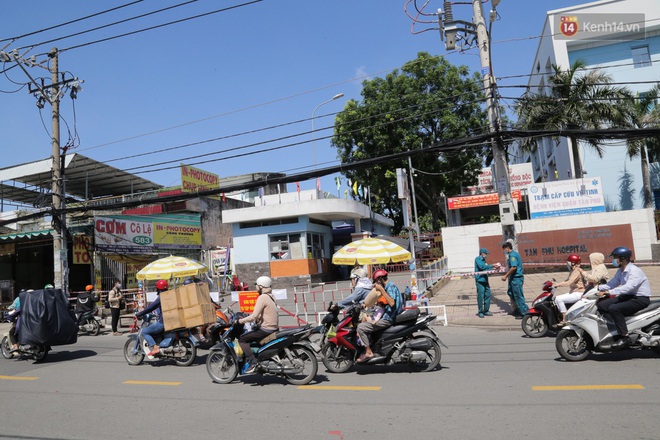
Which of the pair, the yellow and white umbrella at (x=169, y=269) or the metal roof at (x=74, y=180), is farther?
the metal roof at (x=74, y=180)

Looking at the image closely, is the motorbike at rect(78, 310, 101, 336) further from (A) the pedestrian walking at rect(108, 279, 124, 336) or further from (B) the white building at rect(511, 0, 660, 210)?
(B) the white building at rect(511, 0, 660, 210)

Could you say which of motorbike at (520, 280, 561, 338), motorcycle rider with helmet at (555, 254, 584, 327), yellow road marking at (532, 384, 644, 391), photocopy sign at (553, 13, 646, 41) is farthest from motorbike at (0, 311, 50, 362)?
photocopy sign at (553, 13, 646, 41)

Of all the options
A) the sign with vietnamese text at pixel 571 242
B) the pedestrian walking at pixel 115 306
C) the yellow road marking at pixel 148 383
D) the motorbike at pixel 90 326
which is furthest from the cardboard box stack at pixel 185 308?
the sign with vietnamese text at pixel 571 242

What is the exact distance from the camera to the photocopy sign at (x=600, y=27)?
31.4 meters

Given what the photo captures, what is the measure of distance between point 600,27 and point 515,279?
2806 cm

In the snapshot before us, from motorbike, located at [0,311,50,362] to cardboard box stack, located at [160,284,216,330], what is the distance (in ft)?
10.9

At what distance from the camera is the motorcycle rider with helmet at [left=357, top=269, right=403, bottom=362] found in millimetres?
7434

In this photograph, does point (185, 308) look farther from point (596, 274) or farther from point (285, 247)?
point (285, 247)

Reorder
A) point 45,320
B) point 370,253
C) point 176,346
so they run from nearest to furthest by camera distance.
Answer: point 176,346
point 45,320
point 370,253

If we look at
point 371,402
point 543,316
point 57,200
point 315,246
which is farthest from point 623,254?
point 315,246

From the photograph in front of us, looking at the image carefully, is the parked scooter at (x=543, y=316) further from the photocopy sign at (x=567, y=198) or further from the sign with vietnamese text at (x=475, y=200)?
the sign with vietnamese text at (x=475, y=200)

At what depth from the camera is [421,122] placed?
108 ft

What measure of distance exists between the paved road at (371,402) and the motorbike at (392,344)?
23cm

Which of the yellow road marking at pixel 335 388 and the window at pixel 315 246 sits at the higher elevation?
the window at pixel 315 246
